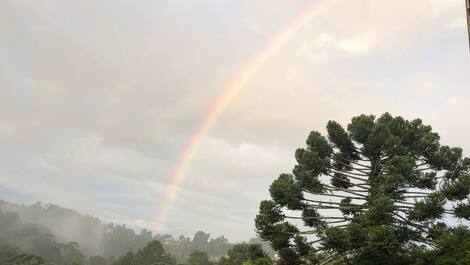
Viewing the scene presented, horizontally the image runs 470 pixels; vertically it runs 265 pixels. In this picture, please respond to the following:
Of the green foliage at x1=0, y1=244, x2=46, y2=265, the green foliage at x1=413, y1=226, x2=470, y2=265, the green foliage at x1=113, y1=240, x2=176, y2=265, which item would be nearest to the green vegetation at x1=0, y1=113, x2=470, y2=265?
the green foliage at x1=413, y1=226, x2=470, y2=265

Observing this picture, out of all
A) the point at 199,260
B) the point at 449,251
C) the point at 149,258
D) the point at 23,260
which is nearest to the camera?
the point at 449,251

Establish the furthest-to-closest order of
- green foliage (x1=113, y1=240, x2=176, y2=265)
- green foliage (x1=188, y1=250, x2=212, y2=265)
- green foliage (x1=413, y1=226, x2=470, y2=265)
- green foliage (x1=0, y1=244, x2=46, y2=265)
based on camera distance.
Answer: green foliage (x1=188, y1=250, x2=212, y2=265), green foliage (x1=113, y1=240, x2=176, y2=265), green foliage (x1=0, y1=244, x2=46, y2=265), green foliage (x1=413, y1=226, x2=470, y2=265)

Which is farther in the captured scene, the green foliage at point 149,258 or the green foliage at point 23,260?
the green foliage at point 149,258

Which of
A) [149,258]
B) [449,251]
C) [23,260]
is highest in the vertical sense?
[149,258]

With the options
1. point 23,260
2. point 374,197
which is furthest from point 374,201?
point 23,260

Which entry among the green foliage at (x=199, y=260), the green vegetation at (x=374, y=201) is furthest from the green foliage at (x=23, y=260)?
the green vegetation at (x=374, y=201)

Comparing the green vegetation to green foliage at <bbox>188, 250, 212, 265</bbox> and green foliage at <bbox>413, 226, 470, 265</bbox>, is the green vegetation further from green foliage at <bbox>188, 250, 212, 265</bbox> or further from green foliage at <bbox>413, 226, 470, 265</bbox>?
green foliage at <bbox>188, 250, 212, 265</bbox>

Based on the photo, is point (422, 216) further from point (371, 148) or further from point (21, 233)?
point (21, 233)

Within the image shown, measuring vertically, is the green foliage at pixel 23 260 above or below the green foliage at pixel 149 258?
below

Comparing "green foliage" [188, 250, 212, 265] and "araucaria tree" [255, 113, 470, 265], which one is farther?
"green foliage" [188, 250, 212, 265]

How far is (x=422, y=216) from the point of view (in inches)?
866

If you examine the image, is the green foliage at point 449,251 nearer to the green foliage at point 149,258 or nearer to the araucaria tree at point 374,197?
A: the araucaria tree at point 374,197

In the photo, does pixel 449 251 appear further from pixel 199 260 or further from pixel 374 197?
Result: pixel 199 260

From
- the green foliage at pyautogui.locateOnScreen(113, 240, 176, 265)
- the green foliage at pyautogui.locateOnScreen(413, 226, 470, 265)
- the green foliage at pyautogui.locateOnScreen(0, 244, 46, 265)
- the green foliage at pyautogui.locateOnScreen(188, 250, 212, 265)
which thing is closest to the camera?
the green foliage at pyautogui.locateOnScreen(413, 226, 470, 265)
